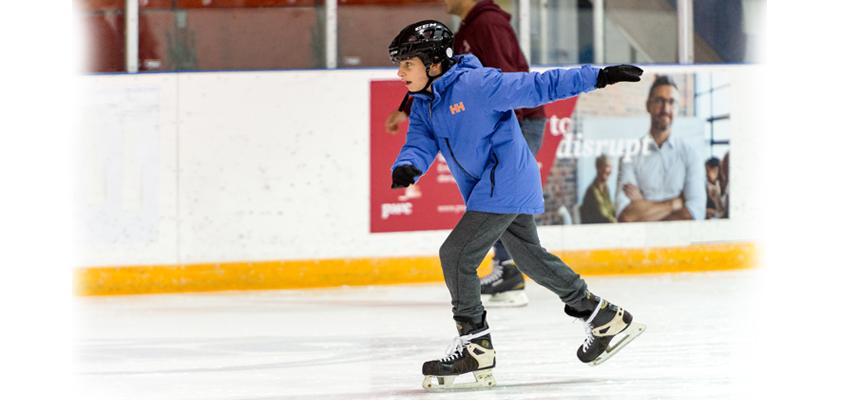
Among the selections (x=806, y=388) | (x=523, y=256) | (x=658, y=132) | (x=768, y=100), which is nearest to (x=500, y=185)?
(x=523, y=256)

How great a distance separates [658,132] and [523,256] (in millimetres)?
2947

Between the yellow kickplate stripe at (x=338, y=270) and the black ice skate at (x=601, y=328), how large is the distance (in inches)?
96.0

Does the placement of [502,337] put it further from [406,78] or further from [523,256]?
[406,78]

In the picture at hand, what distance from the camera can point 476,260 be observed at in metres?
3.47

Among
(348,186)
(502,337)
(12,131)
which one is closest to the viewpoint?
(502,337)

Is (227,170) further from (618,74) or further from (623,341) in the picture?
(618,74)

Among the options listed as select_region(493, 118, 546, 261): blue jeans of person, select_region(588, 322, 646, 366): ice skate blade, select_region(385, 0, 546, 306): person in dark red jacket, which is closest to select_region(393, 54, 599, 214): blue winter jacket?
select_region(588, 322, 646, 366): ice skate blade

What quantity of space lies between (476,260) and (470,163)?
0.26 meters

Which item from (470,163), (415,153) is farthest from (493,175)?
(415,153)

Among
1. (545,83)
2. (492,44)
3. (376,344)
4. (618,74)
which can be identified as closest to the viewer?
(618,74)

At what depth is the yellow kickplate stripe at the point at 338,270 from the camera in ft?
19.0

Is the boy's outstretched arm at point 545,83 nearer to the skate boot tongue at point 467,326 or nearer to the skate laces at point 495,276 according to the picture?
the skate boot tongue at point 467,326

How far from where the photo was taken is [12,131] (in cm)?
561

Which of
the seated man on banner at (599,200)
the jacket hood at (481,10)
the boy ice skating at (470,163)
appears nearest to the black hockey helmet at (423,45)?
the boy ice skating at (470,163)
